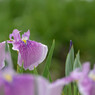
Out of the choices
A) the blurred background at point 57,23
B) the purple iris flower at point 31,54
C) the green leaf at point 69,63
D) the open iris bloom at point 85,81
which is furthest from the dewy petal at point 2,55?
the blurred background at point 57,23

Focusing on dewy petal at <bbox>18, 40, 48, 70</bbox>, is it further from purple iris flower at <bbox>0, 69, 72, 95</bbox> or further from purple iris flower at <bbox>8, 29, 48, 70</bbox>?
purple iris flower at <bbox>0, 69, 72, 95</bbox>

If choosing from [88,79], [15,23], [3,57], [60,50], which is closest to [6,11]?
[15,23]

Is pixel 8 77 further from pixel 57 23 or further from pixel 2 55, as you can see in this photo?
pixel 57 23

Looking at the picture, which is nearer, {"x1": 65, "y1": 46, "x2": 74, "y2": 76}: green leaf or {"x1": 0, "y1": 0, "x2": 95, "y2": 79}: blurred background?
{"x1": 65, "y1": 46, "x2": 74, "y2": 76}: green leaf

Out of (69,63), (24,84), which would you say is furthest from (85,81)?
(69,63)

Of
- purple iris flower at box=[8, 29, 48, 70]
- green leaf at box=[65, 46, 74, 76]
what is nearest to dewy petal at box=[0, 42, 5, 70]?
purple iris flower at box=[8, 29, 48, 70]

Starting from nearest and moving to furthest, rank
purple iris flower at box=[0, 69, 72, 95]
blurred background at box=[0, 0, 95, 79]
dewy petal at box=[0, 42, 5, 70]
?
1. purple iris flower at box=[0, 69, 72, 95]
2. dewy petal at box=[0, 42, 5, 70]
3. blurred background at box=[0, 0, 95, 79]
